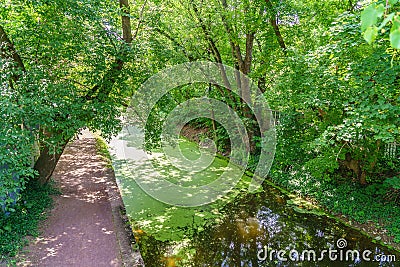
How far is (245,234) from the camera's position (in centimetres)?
470

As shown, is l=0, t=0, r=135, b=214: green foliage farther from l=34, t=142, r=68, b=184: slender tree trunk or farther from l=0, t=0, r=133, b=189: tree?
l=34, t=142, r=68, b=184: slender tree trunk

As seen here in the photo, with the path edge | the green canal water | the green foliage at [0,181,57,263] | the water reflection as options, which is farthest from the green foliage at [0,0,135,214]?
the water reflection

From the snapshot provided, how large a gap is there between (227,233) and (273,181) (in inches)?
106

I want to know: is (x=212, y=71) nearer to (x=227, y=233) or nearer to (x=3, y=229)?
(x=227, y=233)

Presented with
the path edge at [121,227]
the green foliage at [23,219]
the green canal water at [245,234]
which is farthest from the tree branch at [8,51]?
the green canal water at [245,234]

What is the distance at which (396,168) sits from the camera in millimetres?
5652

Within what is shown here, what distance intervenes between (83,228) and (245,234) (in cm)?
247

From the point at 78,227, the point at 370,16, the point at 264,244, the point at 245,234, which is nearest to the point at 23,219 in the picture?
the point at 78,227

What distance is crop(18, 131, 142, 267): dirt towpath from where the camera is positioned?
11.9 feet

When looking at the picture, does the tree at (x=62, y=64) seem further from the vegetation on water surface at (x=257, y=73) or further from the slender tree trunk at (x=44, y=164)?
the slender tree trunk at (x=44, y=164)

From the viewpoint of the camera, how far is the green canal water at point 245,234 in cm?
408

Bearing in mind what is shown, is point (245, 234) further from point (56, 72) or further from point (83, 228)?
point (56, 72)

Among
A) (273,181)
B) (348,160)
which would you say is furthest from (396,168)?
(273,181)

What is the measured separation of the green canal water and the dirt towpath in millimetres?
313
